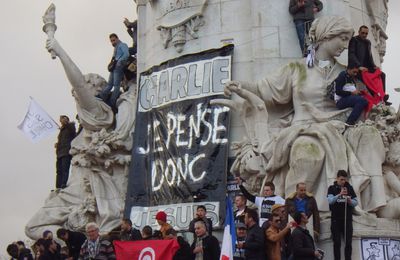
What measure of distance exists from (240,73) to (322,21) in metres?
2.54

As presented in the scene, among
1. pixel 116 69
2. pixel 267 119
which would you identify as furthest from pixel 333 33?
pixel 116 69

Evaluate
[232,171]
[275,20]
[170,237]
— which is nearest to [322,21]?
[275,20]

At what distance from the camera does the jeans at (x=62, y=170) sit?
26078 millimetres

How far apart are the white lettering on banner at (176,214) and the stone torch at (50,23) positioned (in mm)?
4658

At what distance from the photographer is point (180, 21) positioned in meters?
23.2

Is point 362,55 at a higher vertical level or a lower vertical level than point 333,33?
lower

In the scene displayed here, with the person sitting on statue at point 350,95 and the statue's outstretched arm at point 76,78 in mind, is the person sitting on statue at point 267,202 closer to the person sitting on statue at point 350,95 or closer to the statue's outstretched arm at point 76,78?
the person sitting on statue at point 350,95

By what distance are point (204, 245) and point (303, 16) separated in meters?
7.55

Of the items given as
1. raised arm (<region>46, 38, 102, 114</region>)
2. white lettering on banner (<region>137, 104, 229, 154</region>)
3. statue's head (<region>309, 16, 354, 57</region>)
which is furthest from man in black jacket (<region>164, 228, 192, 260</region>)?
raised arm (<region>46, 38, 102, 114</region>)

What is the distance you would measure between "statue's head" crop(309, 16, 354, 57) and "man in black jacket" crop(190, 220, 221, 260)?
5.92 m

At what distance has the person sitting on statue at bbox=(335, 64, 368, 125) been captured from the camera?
1997cm

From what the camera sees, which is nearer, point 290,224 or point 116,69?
point 290,224

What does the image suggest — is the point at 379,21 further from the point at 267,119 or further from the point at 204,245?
the point at 204,245

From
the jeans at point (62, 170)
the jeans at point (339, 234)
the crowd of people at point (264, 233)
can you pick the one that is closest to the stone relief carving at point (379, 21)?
the crowd of people at point (264, 233)
